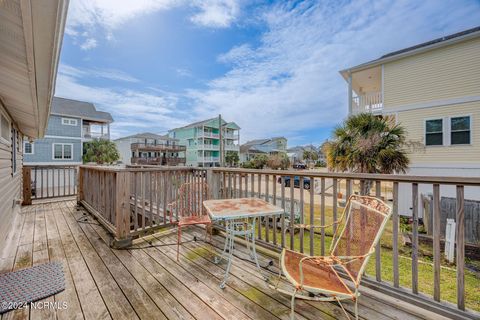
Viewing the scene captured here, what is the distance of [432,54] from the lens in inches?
345

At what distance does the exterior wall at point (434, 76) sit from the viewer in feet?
26.3

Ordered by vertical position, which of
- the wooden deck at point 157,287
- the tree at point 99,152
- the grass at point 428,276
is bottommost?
the grass at point 428,276

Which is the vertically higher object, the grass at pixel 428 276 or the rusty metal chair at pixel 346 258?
the rusty metal chair at pixel 346 258

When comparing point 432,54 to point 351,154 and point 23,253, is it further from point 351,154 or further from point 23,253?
point 23,253

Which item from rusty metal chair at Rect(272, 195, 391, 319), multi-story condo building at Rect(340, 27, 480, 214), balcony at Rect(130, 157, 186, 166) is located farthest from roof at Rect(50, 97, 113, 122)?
rusty metal chair at Rect(272, 195, 391, 319)

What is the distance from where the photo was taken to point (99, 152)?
18.0m

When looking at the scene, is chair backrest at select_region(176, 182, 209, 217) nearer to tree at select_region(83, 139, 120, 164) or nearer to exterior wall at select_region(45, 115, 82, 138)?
tree at select_region(83, 139, 120, 164)

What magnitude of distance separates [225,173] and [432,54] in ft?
36.0

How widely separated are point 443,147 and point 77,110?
80.9 feet

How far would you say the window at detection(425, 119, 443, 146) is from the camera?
865 cm

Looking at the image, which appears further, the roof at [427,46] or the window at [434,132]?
the window at [434,132]

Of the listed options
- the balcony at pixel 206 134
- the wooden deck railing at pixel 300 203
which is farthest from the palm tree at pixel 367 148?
the balcony at pixel 206 134

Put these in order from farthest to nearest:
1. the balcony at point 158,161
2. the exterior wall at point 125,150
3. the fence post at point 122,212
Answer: the exterior wall at point 125,150
the balcony at point 158,161
the fence post at point 122,212

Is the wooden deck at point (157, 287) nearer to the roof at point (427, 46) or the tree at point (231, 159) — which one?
the roof at point (427, 46)
